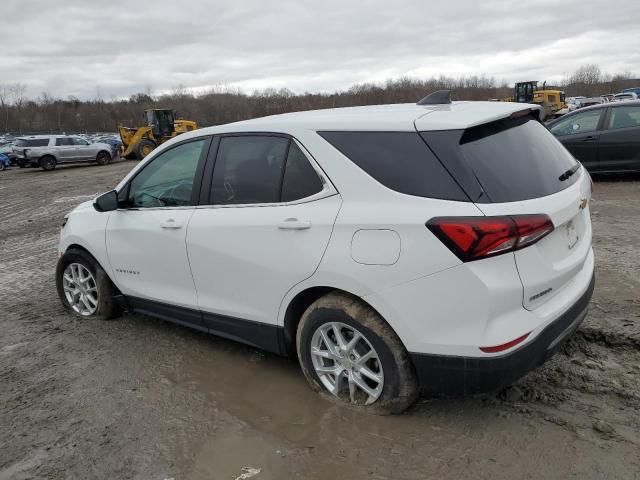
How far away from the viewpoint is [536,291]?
2633mm

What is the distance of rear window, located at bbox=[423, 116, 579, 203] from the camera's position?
264 cm

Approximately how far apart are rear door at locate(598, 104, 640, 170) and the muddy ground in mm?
6192

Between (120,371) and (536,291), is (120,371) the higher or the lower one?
the lower one

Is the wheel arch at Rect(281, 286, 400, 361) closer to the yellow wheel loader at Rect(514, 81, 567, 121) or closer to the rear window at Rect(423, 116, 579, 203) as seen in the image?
the rear window at Rect(423, 116, 579, 203)

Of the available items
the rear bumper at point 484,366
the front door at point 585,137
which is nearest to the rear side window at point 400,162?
the rear bumper at point 484,366

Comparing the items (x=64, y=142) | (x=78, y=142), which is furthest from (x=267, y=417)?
(x=78, y=142)

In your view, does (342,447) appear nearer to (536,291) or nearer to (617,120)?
(536,291)

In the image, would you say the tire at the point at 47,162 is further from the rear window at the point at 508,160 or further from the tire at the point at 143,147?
the rear window at the point at 508,160

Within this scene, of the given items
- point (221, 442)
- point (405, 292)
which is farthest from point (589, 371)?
point (221, 442)

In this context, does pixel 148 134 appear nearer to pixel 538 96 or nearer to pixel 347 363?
pixel 347 363

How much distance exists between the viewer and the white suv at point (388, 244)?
8.43 ft

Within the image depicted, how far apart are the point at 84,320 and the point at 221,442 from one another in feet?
8.28

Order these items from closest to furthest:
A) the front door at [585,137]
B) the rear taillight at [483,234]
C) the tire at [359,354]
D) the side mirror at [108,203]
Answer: the rear taillight at [483,234] < the tire at [359,354] < the side mirror at [108,203] < the front door at [585,137]

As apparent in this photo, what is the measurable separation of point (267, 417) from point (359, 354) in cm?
68
